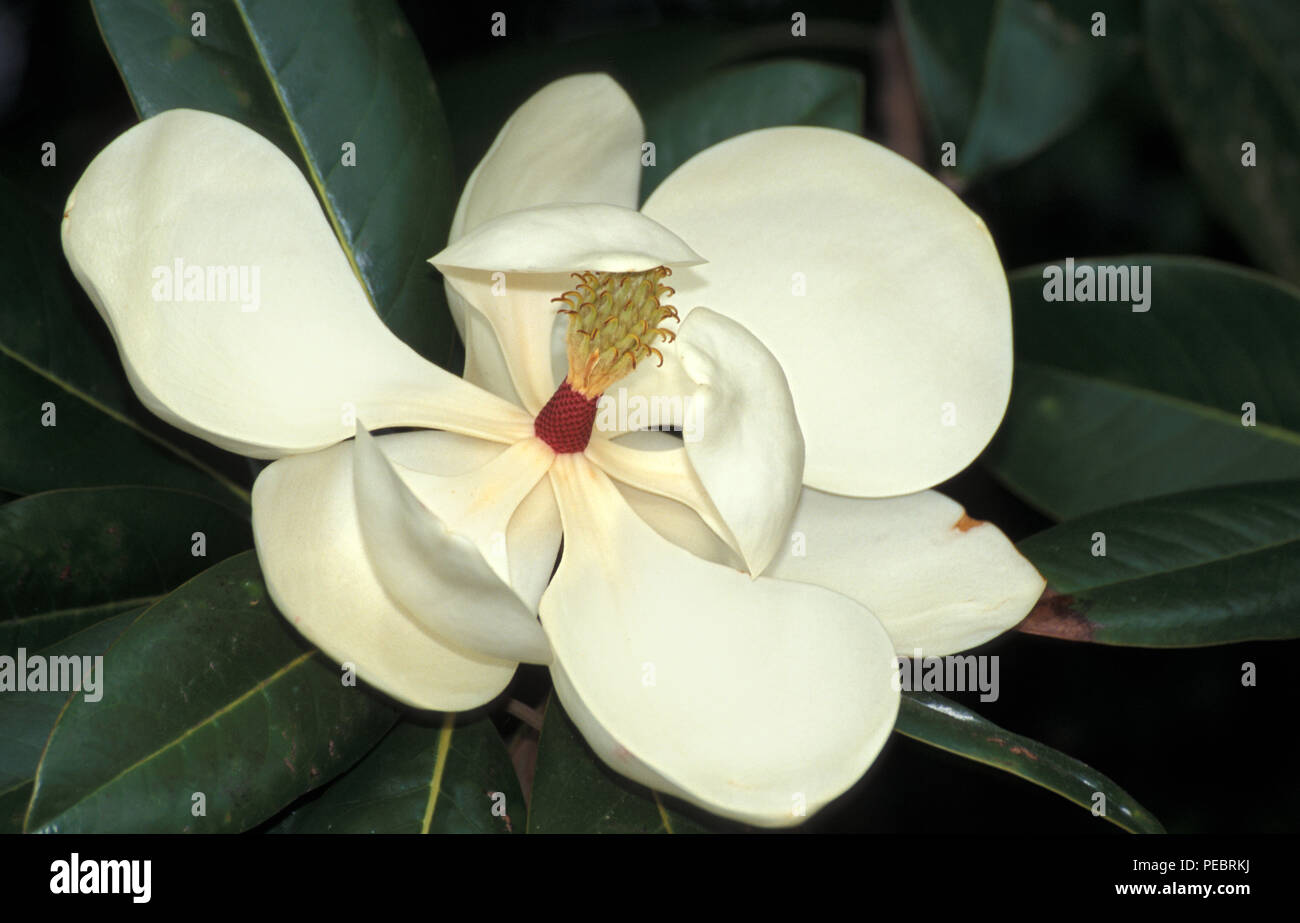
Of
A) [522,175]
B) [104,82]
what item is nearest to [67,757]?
[522,175]

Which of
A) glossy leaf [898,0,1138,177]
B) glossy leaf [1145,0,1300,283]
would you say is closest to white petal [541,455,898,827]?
glossy leaf [898,0,1138,177]

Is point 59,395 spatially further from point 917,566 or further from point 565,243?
point 917,566

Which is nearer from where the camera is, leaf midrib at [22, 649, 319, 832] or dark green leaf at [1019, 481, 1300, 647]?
leaf midrib at [22, 649, 319, 832]

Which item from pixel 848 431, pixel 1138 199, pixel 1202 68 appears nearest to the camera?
pixel 848 431

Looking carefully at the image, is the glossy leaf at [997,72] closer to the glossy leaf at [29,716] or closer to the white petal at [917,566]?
the white petal at [917,566]

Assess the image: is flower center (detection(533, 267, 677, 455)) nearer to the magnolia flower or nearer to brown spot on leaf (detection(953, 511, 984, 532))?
the magnolia flower

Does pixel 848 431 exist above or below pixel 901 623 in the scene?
above

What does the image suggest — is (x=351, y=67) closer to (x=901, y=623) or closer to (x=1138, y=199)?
(x=901, y=623)
